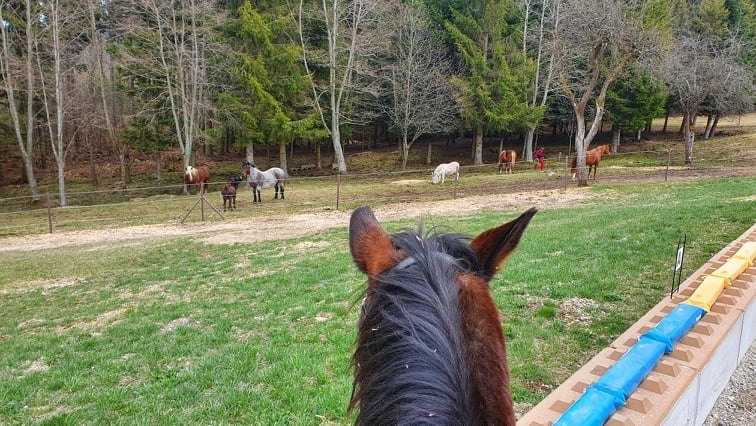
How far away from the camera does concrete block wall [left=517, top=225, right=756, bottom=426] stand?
2.16m

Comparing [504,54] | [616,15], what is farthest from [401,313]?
[504,54]

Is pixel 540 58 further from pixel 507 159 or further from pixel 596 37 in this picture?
pixel 596 37

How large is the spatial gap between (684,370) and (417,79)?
27199 millimetres

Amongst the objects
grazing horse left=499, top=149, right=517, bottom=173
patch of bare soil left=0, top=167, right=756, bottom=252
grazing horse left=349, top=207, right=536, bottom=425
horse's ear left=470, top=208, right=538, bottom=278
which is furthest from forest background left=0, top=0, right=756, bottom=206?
grazing horse left=349, top=207, right=536, bottom=425

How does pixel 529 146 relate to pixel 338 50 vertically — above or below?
below

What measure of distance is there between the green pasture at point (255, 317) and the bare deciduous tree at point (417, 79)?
1888 centimetres

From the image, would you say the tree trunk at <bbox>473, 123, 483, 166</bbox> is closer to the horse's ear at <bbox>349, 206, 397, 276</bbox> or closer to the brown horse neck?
the horse's ear at <bbox>349, 206, 397, 276</bbox>

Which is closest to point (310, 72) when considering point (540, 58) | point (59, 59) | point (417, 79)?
point (417, 79)

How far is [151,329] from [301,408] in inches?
123

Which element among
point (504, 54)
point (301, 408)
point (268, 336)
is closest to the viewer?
point (301, 408)

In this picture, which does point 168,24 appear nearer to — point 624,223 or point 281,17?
point 281,17

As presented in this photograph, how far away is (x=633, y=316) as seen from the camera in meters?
4.30

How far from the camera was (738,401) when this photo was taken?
2865 mm

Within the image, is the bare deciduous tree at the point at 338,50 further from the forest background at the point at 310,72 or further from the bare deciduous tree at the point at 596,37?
the bare deciduous tree at the point at 596,37
